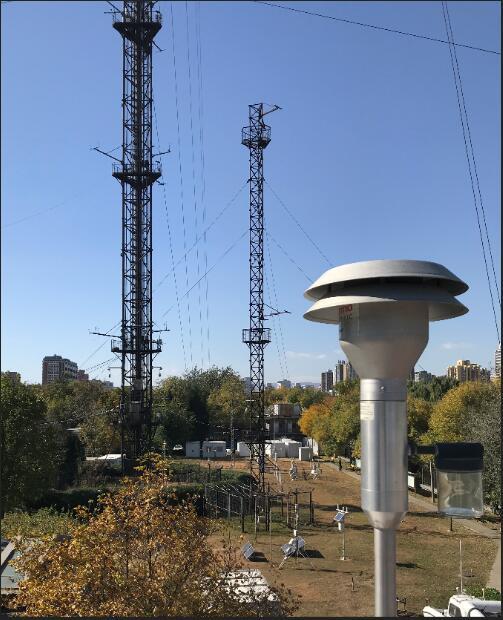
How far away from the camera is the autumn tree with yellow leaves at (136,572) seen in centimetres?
686

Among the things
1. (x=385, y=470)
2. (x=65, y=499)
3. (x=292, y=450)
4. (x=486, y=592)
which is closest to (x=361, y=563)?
(x=486, y=592)

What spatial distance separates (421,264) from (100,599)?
5814mm

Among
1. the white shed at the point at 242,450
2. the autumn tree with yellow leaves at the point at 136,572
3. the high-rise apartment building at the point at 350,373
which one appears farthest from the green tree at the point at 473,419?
the white shed at the point at 242,450

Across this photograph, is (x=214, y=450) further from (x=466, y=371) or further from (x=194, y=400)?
(x=466, y=371)

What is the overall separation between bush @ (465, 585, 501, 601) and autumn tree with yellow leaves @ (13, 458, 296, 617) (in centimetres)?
1058

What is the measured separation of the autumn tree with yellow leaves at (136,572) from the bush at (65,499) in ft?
64.9

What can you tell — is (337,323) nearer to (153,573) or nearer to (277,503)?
(153,573)

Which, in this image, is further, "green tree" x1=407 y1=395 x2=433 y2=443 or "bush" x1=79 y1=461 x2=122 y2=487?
"green tree" x1=407 y1=395 x2=433 y2=443

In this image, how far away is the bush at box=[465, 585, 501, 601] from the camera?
1579 cm

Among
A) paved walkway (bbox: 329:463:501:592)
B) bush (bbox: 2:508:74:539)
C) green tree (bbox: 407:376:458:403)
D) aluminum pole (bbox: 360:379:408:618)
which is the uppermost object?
A: aluminum pole (bbox: 360:379:408:618)

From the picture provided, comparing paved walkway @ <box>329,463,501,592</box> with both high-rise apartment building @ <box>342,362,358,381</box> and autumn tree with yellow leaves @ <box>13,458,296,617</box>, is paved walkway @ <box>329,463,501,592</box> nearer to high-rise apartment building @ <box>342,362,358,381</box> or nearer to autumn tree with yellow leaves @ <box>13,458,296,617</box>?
high-rise apartment building @ <box>342,362,358,381</box>

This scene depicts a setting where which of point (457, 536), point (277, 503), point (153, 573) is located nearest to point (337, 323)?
point (153, 573)

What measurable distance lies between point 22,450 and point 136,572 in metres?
15.9

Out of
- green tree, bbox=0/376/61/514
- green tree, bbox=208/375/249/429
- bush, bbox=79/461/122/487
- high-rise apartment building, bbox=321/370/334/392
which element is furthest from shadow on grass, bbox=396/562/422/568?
high-rise apartment building, bbox=321/370/334/392
